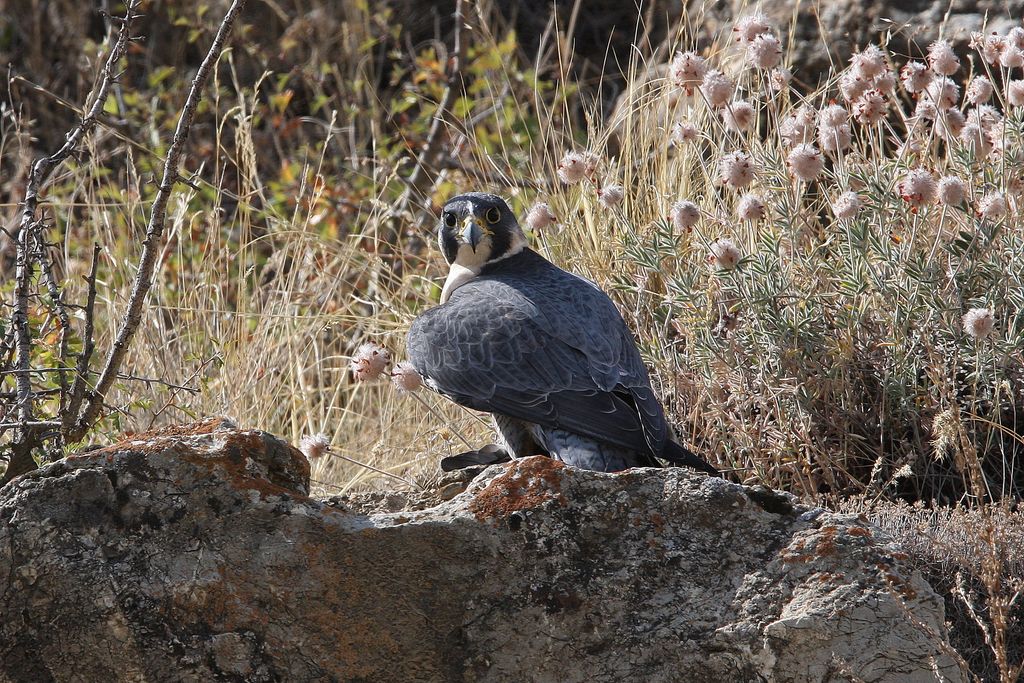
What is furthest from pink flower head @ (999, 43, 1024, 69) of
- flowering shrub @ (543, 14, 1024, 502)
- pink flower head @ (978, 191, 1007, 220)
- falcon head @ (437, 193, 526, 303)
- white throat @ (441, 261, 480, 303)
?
white throat @ (441, 261, 480, 303)

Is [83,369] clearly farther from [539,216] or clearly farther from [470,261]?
[539,216]

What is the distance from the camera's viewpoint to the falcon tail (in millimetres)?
2963

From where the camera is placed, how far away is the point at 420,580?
7.14 feet

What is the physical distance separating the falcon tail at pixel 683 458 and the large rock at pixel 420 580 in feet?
2.39

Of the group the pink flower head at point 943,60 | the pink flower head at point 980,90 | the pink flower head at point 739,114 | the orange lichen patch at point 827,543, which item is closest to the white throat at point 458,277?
the pink flower head at point 739,114

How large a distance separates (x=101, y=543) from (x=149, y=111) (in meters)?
5.27

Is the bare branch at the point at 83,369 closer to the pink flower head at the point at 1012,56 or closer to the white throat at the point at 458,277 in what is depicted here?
the white throat at the point at 458,277

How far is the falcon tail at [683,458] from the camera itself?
296 centimetres

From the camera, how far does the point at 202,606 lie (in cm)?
213

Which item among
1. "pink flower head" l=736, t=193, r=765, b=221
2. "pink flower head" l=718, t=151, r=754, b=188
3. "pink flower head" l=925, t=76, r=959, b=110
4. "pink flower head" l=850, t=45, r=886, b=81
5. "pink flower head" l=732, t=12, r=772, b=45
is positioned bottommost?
"pink flower head" l=736, t=193, r=765, b=221

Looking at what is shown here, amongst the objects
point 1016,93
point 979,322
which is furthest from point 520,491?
point 1016,93

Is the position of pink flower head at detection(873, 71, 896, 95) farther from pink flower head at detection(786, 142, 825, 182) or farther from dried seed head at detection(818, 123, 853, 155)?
pink flower head at detection(786, 142, 825, 182)

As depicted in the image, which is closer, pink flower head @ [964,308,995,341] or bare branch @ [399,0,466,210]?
pink flower head @ [964,308,995,341]

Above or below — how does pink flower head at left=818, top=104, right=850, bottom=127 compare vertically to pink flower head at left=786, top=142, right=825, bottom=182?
above
